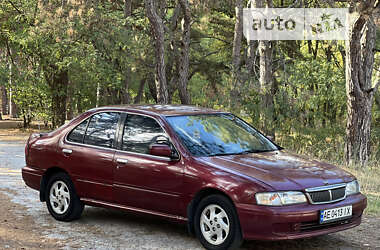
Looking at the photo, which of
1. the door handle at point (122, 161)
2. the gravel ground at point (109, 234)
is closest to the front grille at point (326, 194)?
the gravel ground at point (109, 234)

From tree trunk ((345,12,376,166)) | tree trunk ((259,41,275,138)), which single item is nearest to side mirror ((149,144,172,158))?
tree trunk ((345,12,376,166))

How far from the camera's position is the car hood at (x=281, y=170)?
7.01m

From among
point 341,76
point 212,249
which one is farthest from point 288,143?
point 212,249

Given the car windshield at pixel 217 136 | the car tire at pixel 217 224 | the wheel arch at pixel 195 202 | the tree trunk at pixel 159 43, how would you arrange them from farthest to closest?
the tree trunk at pixel 159 43, the car windshield at pixel 217 136, the wheel arch at pixel 195 202, the car tire at pixel 217 224

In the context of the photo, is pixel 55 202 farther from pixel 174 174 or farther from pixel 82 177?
pixel 174 174

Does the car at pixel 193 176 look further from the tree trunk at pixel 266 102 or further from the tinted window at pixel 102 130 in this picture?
the tree trunk at pixel 266 102

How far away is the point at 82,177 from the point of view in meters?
8.75

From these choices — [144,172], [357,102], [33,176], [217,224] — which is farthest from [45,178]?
[357,102]

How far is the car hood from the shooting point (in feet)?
23.0

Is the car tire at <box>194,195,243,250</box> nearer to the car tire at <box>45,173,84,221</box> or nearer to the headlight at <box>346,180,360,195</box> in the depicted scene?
the headlight at <box>346,180,360,195</box>

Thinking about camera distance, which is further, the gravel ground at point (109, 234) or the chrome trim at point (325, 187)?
the gravel ground at point (109, 234)

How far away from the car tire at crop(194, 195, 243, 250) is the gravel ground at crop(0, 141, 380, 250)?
1.03ft

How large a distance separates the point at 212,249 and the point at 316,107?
1515 centimetres

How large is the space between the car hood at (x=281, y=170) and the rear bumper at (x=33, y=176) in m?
2.83
